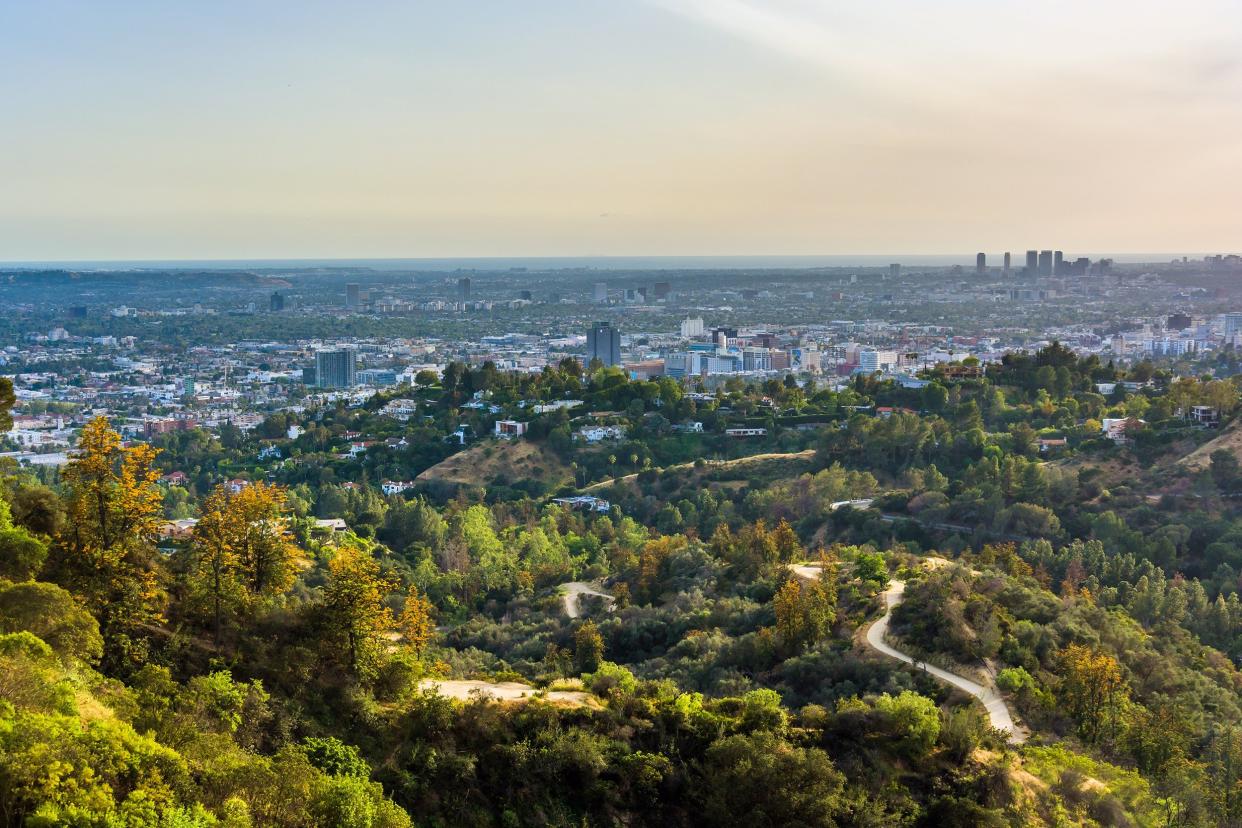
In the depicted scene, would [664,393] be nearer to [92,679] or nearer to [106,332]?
[92,679]

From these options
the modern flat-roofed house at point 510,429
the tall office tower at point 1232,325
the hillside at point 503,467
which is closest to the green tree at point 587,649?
the hillside at point 503,467

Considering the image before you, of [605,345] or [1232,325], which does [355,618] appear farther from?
[1232,325]

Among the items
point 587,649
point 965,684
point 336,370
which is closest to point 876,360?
point 336,370

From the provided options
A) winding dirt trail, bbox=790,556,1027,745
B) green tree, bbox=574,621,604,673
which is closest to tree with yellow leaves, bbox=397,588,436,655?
green tree, bbox=574,621,604,673

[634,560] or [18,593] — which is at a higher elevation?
[18,593]

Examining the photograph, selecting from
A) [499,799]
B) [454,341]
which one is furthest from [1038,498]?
[454,341]
